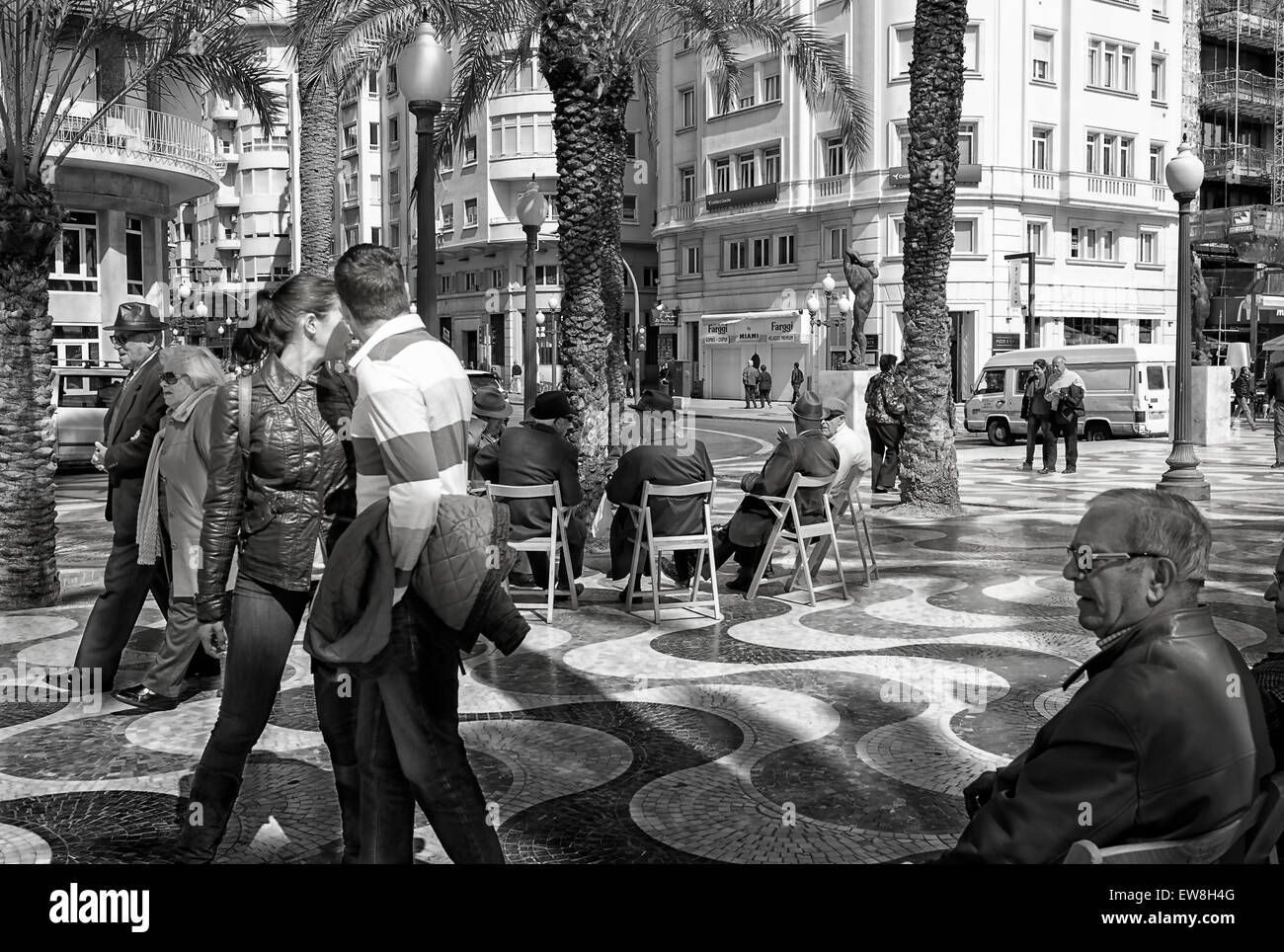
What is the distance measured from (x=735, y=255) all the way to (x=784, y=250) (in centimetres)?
276

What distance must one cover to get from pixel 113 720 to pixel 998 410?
79.1ft

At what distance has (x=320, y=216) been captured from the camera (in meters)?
20.2

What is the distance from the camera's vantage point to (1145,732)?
2.11m

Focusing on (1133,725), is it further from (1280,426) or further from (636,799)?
(1280,426)

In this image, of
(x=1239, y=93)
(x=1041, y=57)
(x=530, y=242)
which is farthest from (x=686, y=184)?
(x=530, y=242)

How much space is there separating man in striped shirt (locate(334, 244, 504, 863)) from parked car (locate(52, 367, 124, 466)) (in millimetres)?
16643

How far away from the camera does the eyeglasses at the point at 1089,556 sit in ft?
7.73

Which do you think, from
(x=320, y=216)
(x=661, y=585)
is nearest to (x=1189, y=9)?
(x=320, y=216)

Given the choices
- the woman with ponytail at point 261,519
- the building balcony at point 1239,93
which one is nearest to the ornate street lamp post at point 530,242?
the woman with ponytail at point 261,519

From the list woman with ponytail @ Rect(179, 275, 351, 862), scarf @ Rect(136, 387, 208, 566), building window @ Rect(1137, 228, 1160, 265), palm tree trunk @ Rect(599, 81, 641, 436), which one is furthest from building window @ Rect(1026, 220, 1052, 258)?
woman with ponytail @ Rect(179, 275, 351, 862)

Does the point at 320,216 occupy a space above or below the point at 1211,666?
above

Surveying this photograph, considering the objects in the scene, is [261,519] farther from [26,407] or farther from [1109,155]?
[1109,155]

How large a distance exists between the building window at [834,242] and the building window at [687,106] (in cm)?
886

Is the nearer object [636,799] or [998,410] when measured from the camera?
[636,799]
